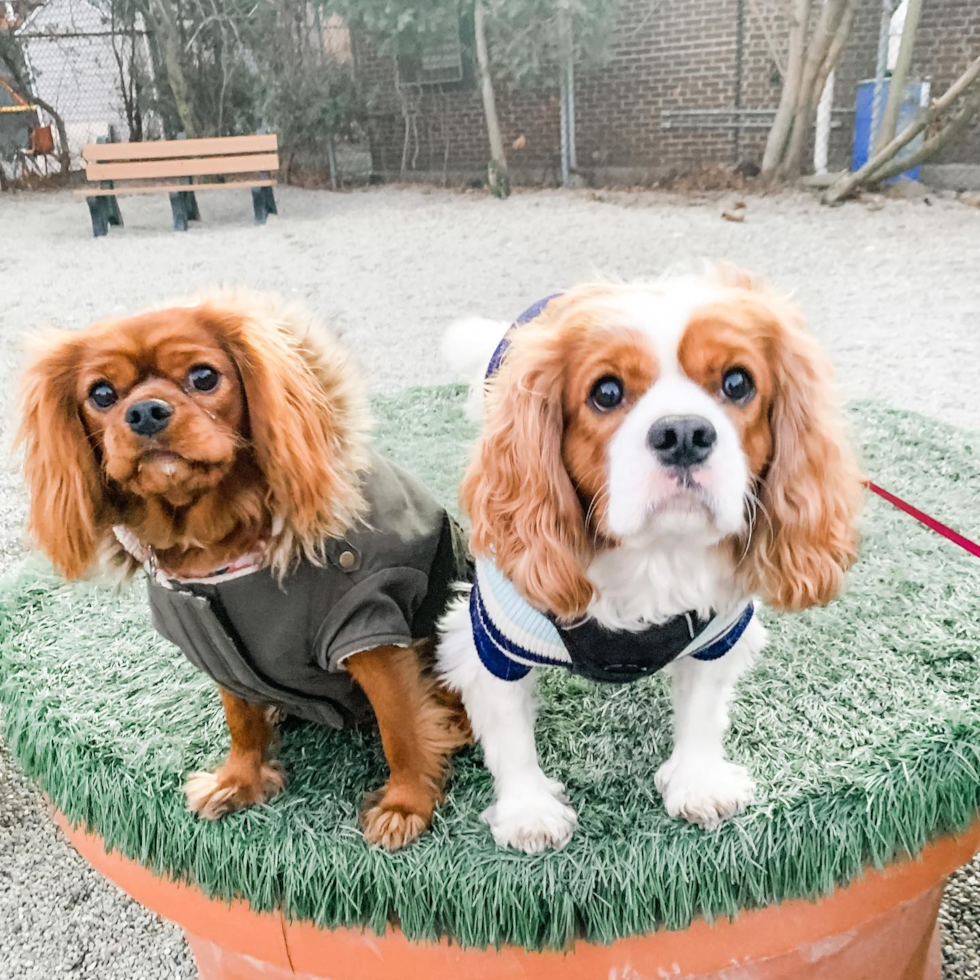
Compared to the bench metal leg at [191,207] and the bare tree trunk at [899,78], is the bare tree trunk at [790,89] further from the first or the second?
the bench metal leg at [191,207]

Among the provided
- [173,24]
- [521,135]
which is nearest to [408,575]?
[173,24]

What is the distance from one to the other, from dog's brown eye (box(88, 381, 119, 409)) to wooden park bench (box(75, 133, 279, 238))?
4820 mm

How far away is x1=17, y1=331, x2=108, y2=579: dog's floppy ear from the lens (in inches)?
34.2

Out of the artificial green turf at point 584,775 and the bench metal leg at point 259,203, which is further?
the bench metal leg at point 259,203

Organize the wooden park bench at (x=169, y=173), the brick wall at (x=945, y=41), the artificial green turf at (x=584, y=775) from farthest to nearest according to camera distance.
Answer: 1. the wooden park bench at (x=169, y=173)
2. the brick wall at (x=945, y=41)
3. the artificial green turf at (x=584, y=775)

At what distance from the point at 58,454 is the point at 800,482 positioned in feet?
2.40

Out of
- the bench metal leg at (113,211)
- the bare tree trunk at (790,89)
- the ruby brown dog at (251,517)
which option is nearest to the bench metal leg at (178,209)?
the bench metal leg at (113,211)

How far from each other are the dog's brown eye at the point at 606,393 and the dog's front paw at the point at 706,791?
1.53ft

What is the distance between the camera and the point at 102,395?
0.86 metres

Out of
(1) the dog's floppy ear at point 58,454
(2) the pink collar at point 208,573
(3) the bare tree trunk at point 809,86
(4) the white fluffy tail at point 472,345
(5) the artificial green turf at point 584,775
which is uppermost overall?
(3) the bare tree trunk at point 809,86

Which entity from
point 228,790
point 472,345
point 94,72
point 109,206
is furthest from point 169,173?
point 228,790

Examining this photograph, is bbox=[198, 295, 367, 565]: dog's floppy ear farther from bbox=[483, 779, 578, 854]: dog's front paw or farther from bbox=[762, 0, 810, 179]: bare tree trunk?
bbox=[762, 0, 810, 179]: bare tree trunk

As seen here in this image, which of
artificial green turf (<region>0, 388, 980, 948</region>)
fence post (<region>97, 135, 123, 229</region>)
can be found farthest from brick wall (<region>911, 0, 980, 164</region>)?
artificial green turf (<region>0, 388, 980, 948</region>)

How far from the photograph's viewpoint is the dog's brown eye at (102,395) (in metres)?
0.86
